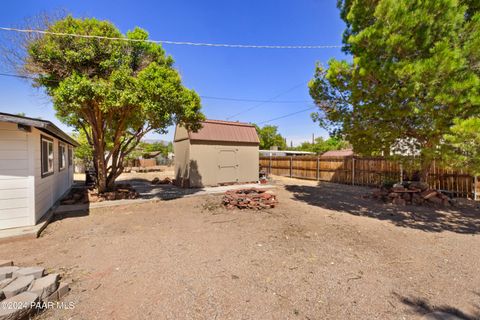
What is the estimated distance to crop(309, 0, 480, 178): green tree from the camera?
5.43 m

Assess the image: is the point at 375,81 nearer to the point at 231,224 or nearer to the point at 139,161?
the point at 231,224

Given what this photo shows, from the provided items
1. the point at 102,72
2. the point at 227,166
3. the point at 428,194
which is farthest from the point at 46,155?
the point at 428,194

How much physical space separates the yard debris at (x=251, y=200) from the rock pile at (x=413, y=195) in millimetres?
4468

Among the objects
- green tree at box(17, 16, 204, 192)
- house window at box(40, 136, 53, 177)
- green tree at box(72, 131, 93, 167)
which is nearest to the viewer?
house window at box(40, 136, 53, 177)

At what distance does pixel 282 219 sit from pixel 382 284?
10.8ft

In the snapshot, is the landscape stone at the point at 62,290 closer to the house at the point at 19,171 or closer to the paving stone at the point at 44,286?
the paving stone at the point at 44,286

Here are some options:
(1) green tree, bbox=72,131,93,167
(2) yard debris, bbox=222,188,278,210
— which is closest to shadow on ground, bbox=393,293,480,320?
(2) yard debris, bbox=222,188,278,210

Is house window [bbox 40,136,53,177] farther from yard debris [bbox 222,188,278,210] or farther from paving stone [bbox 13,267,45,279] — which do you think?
yard debris [bbox 222,188,278,210]

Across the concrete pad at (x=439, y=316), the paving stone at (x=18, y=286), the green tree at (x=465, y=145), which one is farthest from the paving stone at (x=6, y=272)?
the green tree at (x=465, y=145)

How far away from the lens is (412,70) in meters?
5.57

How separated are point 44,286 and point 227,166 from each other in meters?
11.2

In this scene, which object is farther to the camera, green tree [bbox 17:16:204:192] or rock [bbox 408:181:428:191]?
rock [bbox 408:181:428:191]

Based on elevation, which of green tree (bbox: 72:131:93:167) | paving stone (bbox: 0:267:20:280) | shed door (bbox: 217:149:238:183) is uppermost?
green tree (bbox: 72:131:93:167)

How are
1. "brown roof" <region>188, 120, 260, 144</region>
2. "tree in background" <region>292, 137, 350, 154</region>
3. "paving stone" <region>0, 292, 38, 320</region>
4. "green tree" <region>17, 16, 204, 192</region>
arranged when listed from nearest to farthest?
1. "paving stone" <region>0, 292, 38, 320</region>
2. "green tree" <region>17, 16, 204, 192</region>
3. "brown roof" <region>188, 120, 260, 144</region>
4. "tree in background" <region>292, 137, 350, 154</region>
